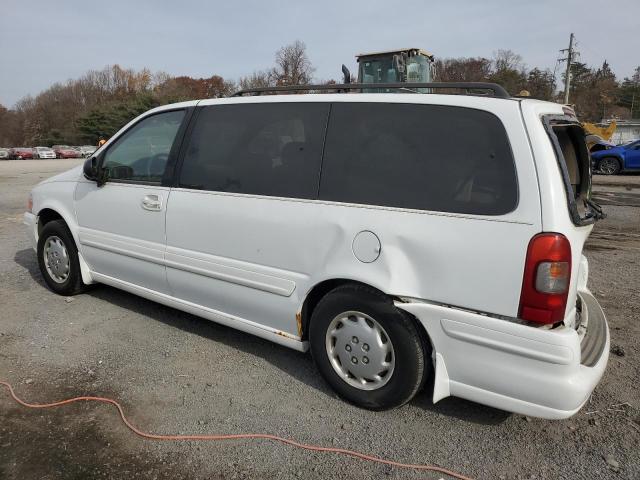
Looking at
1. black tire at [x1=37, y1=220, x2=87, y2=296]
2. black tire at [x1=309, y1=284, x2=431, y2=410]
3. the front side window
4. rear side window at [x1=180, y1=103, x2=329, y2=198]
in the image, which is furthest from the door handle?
black tire at [x1=309, y1=284, x2=431, y2=410]

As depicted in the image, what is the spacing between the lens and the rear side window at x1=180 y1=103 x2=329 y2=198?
10.4ft

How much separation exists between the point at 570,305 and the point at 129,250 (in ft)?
10.6

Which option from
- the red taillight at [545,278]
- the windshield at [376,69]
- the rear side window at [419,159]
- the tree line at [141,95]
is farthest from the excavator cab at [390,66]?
the tree line at [141,95]

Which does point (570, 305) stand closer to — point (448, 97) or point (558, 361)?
point (558, 361)

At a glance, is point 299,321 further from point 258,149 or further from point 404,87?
point 404,87

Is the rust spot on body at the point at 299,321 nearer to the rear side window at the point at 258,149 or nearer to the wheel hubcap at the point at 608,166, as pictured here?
the rear side window at the point at 258,149

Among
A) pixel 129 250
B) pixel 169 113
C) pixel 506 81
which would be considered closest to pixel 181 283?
pixel 129 250

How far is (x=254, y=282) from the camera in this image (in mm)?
3328

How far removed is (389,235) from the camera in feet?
9.00

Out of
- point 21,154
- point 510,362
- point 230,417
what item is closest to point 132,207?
point 230,417

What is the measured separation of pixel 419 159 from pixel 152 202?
2.15m

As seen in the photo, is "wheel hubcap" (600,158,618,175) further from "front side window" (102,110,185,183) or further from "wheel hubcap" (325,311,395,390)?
"wheel hubcap" (325,311,395,390)

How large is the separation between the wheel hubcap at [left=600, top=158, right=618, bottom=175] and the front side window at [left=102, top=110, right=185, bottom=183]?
772 inches

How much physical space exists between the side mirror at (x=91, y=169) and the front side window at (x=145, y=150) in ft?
0.26
